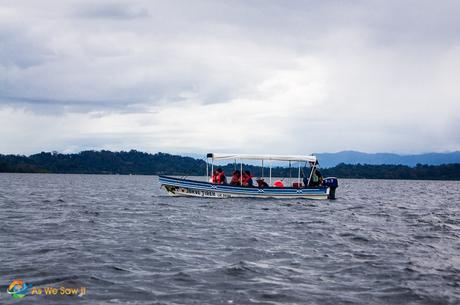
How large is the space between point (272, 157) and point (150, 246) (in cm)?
2655

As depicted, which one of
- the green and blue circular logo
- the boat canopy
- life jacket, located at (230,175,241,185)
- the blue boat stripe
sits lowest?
the green and blue circular logo

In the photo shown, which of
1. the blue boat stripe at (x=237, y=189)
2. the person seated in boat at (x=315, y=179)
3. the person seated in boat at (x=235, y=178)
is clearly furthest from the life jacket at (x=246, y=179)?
the person seated in boat at (x=315, y=179)

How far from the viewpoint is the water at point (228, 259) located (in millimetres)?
13172

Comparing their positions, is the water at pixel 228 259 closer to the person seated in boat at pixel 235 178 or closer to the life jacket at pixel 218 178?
the life jacket at pixel 218 178

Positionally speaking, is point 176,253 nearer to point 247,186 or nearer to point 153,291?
point 153,291

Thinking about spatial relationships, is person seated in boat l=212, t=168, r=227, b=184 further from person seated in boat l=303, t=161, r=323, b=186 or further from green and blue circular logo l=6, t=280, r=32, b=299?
green and blue circular logo l=6, t=280, r=32, b=299

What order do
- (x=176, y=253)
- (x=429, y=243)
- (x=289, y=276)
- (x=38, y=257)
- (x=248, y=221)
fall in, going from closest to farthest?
(x=289, y=276) → (x=38, y=257) → (x=176, y=253) → (x=429, y=243) → (x=248, y=221)

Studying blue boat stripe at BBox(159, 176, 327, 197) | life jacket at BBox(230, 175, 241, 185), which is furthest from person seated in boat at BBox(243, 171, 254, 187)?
blue boat stripe at BBox(159, 176, 327, 197)

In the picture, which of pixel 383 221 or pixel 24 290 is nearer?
pixel 24 290

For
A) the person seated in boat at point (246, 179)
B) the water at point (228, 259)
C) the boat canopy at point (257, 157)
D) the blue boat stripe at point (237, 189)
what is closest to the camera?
the water at point (228, 259)

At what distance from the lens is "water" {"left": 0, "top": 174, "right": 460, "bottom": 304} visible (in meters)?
13.2

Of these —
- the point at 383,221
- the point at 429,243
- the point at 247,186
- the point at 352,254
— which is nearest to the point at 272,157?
the point at 247,186

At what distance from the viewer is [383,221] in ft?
107

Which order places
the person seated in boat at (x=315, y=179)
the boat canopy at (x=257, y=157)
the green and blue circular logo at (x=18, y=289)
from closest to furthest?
the green and blue circular logo at (x=18, y=289) < the boat canopy at (x=257, y=157) < the person seated in boat at (x=315, y=179)
